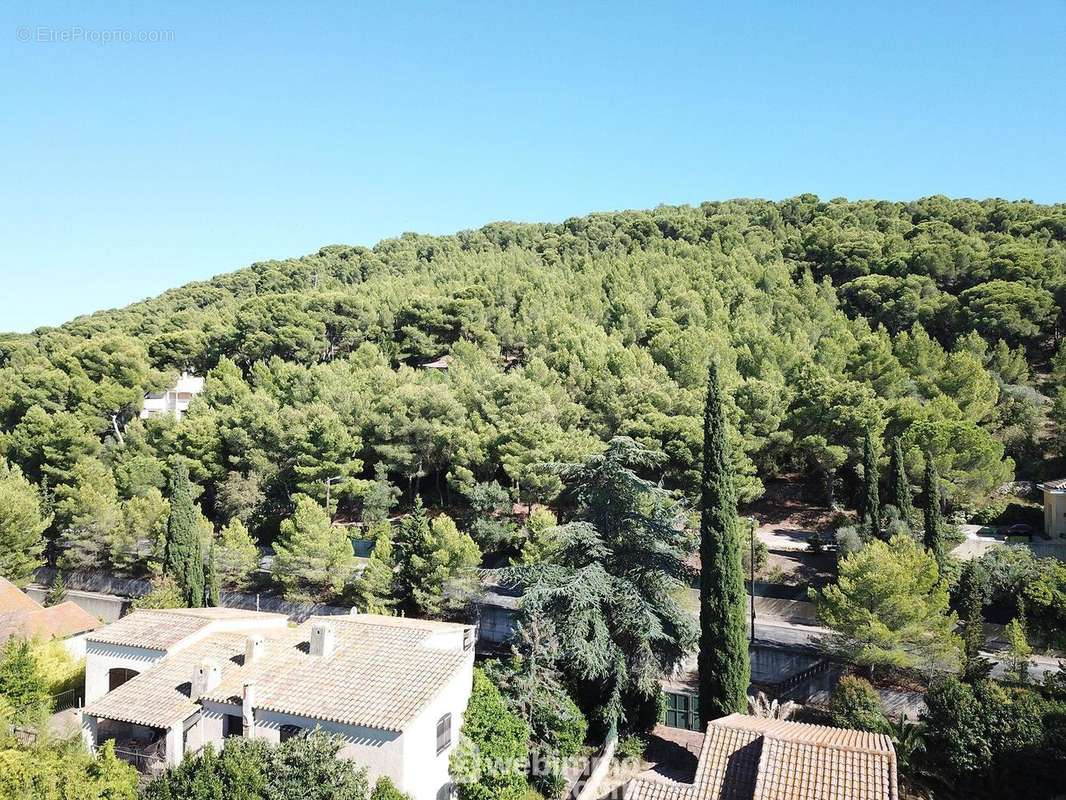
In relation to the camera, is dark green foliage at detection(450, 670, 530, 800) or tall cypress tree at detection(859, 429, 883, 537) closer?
dark green foliage at detection(450, 670, 530, 800)

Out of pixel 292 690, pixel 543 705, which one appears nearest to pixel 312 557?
pixel 292 690

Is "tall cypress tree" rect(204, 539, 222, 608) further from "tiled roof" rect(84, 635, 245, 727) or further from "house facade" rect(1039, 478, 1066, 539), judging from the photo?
"house facade" rect(1039, 478, 1066, 539)

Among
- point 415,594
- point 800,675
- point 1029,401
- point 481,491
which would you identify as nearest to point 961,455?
point 1029,401

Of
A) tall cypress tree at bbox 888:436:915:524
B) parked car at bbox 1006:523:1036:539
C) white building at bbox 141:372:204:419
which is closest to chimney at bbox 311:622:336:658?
tall cypress tree at bbox 888:436:915:524

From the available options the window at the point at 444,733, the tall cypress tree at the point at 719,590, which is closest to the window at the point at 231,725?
the window at the point at 444,733

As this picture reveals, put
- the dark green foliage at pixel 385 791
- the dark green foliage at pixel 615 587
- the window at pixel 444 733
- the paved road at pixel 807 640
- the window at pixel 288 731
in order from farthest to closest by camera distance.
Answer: the paved road at pixel 807 640 < the dark green foliage at pixel 615 587 < the window at pixel 444 733 < the window at pixel 288 731 < the dark green foliage at pixel 385 791

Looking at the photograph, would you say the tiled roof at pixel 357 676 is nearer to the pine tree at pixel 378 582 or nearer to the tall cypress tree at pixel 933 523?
the pine tree at pixel 378 582

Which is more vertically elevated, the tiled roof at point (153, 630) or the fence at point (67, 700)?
the tiled roof at point (153, 630)
